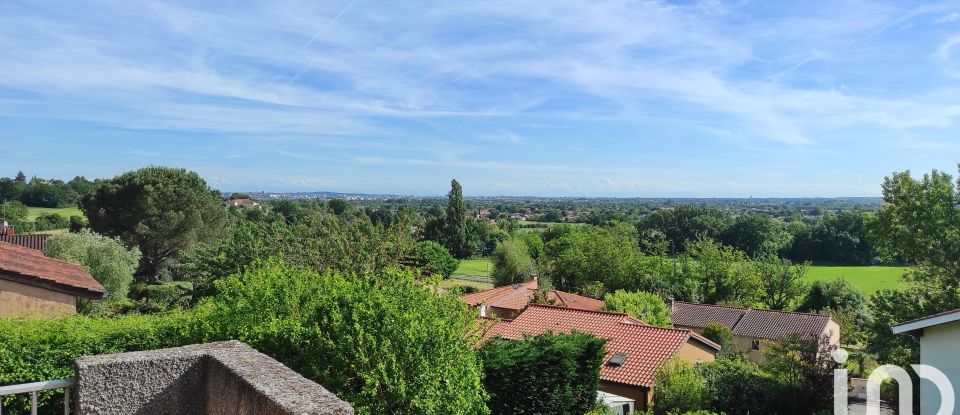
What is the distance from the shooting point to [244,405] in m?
5.15

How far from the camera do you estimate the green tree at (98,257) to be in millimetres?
28500

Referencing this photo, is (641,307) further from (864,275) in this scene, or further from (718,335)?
(864,275)

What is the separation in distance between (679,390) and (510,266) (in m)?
36.8

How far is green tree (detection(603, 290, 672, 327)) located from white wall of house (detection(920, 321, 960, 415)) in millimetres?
22162

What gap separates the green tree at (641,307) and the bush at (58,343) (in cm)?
2734

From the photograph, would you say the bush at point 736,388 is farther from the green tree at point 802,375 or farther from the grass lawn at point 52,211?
the grass lawn at point 52,211

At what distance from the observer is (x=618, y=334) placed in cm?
2223

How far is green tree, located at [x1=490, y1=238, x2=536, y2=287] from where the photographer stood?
54.5 meters

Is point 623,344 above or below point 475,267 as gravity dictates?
above

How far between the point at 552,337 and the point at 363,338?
8261mm

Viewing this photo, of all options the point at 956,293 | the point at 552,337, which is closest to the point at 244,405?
the point at 552,337

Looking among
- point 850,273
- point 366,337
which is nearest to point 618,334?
point 366,337

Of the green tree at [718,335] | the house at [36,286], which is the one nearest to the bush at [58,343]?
the house at [36,286]

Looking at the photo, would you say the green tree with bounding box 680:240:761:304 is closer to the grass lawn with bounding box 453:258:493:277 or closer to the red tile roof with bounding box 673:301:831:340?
the red tile roof with bounding box 673:301:831:340
